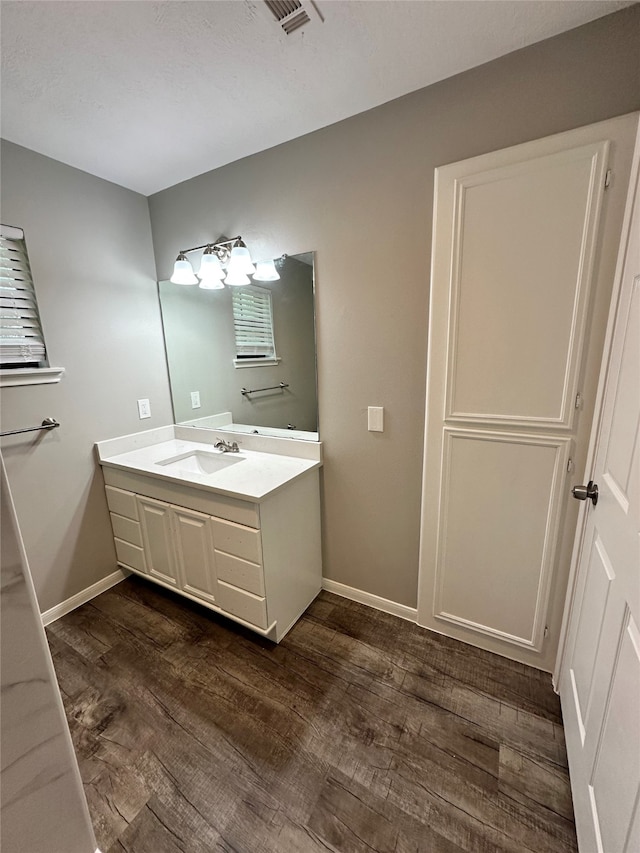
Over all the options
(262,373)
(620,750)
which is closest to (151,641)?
(262,373)

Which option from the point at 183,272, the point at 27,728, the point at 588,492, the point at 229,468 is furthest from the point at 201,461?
the point at 588,492

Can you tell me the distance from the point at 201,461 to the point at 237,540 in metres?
0.77

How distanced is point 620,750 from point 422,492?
1.00 meters

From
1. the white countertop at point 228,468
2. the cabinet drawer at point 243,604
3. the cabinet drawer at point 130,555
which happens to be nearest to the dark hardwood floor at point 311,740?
the cabinet drawer at point 243,604

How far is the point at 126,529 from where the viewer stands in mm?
2057

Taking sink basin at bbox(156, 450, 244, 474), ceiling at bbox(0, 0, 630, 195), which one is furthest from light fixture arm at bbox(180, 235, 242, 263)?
sink basin at bbox(156, 450, 244, 474)

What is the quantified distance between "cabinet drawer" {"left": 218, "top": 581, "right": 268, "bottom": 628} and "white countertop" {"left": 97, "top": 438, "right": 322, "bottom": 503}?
49cm

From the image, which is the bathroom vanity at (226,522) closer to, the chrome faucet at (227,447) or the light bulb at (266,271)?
the chrome faucet at (227,447)

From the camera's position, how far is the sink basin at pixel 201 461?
6.72 ft

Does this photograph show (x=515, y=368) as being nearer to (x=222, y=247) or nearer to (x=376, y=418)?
(x=376, y=418)

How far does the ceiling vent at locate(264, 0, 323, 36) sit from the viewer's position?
102cm

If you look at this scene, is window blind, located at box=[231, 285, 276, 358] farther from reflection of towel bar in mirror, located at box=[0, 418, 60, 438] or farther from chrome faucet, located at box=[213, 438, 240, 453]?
reflection of towel bar in mirror, located at box=[0, 418, 60, 438]

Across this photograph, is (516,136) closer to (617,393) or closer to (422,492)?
(617,393)

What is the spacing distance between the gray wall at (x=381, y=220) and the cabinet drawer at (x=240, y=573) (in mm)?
552
